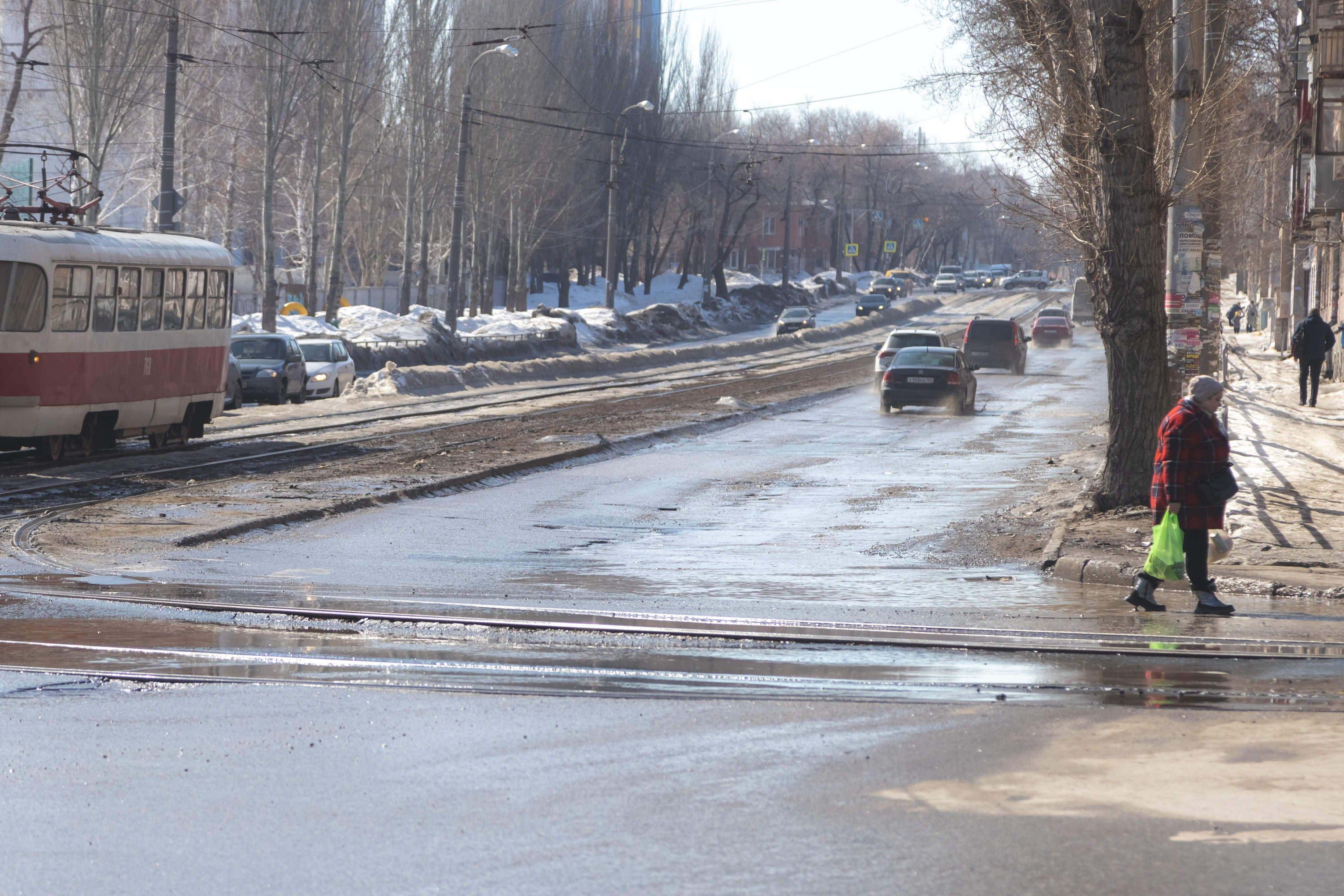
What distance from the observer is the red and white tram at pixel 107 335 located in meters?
18.0

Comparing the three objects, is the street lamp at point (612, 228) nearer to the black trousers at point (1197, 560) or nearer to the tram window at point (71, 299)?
the tram window at point (71, 299)

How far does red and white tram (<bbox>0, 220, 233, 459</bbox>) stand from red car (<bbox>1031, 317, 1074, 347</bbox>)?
45372mm

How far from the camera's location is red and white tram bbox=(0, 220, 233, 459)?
18016 mm

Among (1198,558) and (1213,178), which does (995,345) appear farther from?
(1198,558)

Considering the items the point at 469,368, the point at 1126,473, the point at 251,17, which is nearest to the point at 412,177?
the point at 251,17

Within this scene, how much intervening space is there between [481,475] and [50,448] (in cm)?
548

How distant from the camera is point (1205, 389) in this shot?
9.72m

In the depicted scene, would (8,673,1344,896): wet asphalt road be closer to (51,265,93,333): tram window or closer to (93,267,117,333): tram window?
(51,265,93,333): tram window

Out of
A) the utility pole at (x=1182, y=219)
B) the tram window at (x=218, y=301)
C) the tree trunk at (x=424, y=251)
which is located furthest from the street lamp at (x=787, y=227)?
the utility pole at (x=1182, y=219)

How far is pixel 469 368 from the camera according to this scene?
40.3m

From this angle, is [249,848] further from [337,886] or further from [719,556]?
[719,556]

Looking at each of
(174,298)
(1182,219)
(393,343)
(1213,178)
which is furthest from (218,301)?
(393,343)

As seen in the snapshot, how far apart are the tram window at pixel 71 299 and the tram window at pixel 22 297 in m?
0.19

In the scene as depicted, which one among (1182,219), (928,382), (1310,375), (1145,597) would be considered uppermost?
(1182,219)
